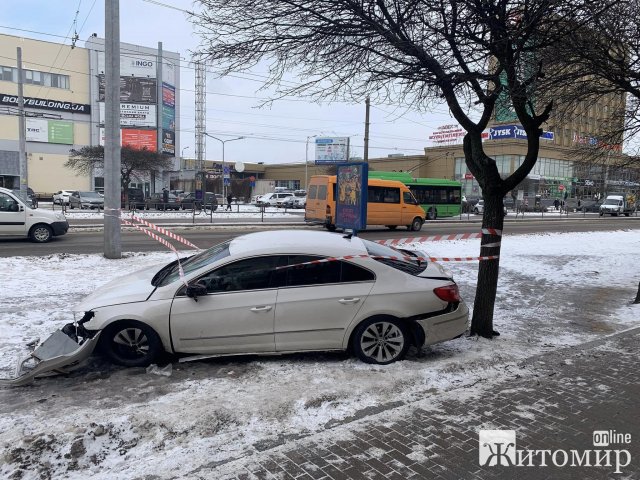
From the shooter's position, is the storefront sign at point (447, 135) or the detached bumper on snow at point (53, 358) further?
the storefront sign at point (447, 135)

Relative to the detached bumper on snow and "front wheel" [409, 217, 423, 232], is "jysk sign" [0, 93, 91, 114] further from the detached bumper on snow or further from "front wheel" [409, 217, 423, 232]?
the detached bumper on snow

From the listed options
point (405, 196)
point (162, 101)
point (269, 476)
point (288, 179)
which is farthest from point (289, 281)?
point (288, 179)

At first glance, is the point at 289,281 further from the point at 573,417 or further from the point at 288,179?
the point at 288,179

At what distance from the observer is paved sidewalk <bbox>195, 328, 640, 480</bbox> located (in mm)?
3436

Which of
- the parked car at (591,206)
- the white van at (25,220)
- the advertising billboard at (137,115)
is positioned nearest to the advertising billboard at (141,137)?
the advertising billboard at (137,115)

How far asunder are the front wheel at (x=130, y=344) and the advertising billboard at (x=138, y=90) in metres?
63.3

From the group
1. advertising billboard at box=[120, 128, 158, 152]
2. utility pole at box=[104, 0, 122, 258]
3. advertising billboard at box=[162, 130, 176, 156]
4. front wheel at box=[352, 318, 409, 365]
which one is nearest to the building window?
advertising billboard at box=[120, 128, 158, 152]

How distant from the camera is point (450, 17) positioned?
627 cm

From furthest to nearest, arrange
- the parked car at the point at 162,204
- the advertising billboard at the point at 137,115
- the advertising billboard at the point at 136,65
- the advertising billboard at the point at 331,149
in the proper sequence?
the advertising billboard at the point at 331,149 < the advertising billboard at the point at 137,115 < the advertising billboard at the point at 136,65 < the parked car at the point at 162,204

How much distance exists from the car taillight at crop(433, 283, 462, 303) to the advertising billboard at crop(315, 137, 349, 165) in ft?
243

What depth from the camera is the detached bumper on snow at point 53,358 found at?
15.3 feet

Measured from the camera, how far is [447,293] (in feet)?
18.2

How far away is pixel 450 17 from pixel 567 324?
186 inches

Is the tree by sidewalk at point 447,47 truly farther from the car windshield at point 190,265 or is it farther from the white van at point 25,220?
the white van at point 25,220
